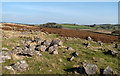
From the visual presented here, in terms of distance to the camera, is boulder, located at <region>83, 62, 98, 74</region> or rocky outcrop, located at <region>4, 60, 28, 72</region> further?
boulder, located at <region>83, 62, 98, 74</region>

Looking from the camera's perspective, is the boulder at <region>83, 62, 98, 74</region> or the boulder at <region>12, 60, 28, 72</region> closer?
the boulder at <region>12, 60, 28, 72</region>

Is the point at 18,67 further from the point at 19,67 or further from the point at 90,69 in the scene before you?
the point at 90,69

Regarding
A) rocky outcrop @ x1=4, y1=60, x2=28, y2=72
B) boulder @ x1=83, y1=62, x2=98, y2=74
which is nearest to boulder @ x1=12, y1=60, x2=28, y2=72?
rocky outcrop @ x1=4, y1=60, x2=28, y2=72

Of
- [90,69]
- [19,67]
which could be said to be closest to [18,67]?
[19,67]

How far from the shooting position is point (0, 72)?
8.41m

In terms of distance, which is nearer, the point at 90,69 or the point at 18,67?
the point at 18,67

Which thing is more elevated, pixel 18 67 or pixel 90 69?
pixel 18 67

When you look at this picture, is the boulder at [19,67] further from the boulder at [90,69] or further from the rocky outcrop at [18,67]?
the boulder at [90,69]

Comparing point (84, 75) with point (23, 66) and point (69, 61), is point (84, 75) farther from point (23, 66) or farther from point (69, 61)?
point (23, 66)

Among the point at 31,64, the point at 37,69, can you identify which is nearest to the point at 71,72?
the point at 37,69

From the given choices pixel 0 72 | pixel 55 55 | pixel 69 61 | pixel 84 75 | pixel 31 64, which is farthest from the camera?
pixel 55 55

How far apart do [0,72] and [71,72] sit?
5868 mm

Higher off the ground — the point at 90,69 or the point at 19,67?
the point at 19,67

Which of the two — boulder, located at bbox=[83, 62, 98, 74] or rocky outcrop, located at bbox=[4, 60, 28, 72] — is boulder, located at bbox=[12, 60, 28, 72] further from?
boulder, located at bbox=[83, 62, 98, 74]
